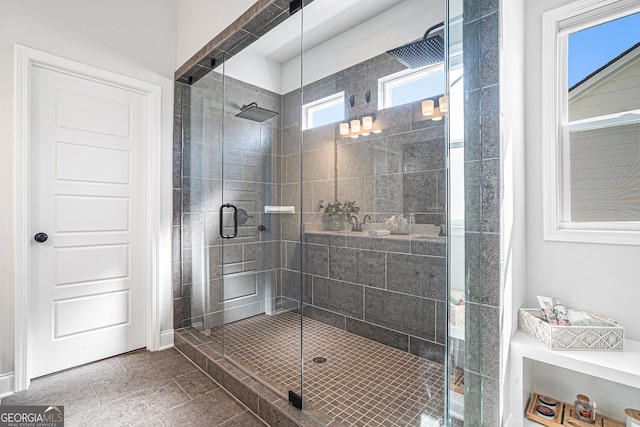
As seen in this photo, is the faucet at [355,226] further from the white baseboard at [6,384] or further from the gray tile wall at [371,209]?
Answer: the white baseboard at [6,384]

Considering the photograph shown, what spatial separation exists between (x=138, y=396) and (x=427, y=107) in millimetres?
2332

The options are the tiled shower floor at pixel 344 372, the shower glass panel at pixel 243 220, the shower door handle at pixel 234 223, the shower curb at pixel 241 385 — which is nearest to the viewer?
the tiled shower floor at pixel 344 372

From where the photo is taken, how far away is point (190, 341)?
2.48 metres

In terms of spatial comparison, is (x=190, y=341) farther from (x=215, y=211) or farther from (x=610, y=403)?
(x=610, y=403)

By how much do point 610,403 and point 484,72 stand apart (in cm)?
164

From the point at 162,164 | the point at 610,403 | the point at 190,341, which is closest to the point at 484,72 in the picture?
the point at 610,403

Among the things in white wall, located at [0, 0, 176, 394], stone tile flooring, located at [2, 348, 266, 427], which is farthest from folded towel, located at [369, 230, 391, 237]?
white wall, located at [0, 0, 176, 394]

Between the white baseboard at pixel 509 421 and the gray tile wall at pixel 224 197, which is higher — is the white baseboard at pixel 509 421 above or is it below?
below

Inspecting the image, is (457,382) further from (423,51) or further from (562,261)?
(423,51)

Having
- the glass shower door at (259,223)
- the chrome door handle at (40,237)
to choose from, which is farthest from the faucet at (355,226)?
the chrome door handle at (40,237)

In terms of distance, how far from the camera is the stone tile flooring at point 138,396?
172 cm

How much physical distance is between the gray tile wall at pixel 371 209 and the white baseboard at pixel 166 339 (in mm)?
1326

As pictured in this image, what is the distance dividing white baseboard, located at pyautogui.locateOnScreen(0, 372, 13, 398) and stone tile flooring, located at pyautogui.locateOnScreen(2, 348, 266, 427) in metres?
0.05

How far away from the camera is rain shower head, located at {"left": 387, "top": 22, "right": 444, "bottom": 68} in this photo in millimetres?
1398
